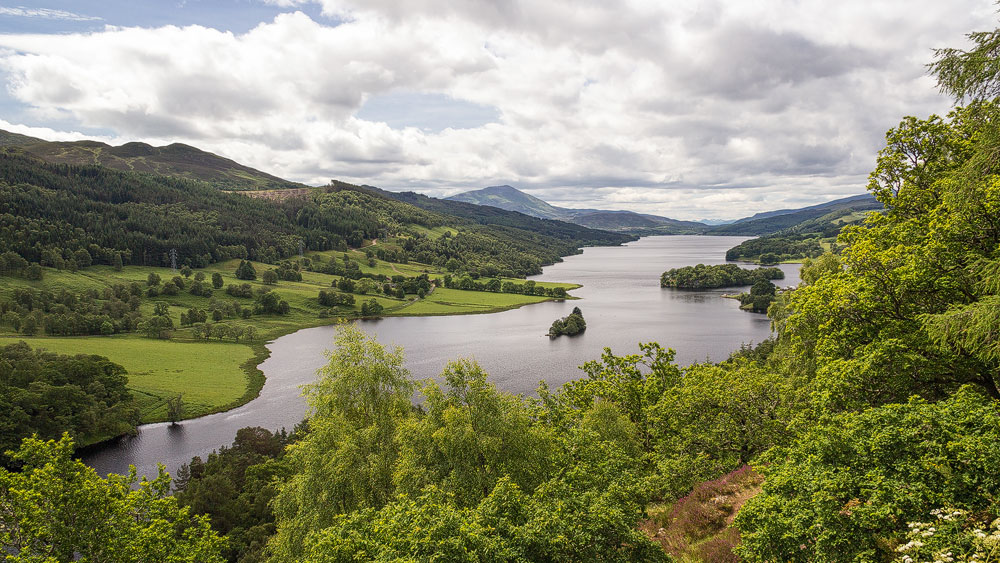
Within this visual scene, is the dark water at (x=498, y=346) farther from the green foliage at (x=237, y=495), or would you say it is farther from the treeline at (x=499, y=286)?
the treeline at (x=499, y=286)

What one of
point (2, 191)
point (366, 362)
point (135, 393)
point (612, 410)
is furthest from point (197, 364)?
point (2, 191)

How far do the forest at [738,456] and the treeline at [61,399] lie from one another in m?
60.1

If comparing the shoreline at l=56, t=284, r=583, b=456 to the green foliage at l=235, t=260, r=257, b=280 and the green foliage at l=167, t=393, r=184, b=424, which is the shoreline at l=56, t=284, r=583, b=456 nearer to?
the green foliage at l=167, t=393, r=184, b=424

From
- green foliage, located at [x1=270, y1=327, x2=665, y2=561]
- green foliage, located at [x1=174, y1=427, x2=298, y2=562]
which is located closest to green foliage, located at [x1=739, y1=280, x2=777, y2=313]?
green foliage, located at [x1=270, y1=327, x2=665, y2=561]

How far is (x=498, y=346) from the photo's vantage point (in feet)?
323

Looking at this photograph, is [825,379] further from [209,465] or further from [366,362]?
[209,465]

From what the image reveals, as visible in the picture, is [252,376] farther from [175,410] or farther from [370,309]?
[370,309]

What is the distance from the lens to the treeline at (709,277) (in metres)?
176

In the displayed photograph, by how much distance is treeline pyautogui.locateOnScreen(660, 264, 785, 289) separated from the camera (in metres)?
176

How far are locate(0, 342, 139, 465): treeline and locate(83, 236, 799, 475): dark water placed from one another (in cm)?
376

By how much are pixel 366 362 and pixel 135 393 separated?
7256 centimetres

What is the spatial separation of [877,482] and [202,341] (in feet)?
412

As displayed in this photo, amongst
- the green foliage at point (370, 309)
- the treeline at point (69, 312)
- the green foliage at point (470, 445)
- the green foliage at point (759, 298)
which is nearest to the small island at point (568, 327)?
the green foliage at point (759, 298)

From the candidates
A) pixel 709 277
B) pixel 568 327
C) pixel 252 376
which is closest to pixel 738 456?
pixel 568 327
